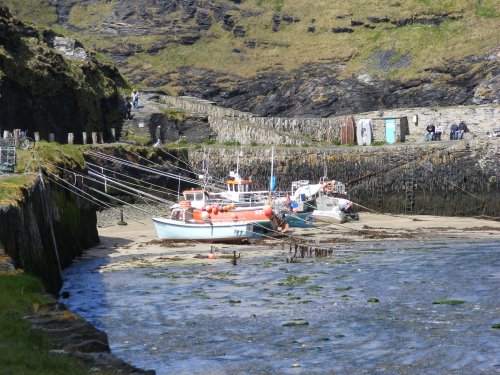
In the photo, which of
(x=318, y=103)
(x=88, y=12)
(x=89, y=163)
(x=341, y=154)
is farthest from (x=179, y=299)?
(x=88, y=12)

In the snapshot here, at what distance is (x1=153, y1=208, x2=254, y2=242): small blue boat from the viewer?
40688mm

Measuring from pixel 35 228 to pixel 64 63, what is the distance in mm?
38371

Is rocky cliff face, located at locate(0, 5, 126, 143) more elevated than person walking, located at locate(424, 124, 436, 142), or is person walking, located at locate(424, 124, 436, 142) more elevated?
rocky cliff face, located at locate(0, 5, 126, 143)

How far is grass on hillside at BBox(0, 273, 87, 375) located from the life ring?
38.6 metres

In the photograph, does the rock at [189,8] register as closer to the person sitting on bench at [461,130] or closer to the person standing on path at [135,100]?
the person standing on path at [135,100]

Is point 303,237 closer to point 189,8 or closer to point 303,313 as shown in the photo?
point 303,313

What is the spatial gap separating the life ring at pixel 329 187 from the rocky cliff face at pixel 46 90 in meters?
17.2

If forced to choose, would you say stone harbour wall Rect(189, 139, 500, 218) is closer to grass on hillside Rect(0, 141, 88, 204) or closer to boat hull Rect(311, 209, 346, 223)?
boat hull Rect(311, 209, 346, 223)

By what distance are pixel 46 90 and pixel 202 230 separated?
2190 centimetres

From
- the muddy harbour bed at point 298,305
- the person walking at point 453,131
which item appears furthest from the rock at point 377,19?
the muddy harbour bed at point 298,305

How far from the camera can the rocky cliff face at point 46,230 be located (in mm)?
21188

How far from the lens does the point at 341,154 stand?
57594 mm

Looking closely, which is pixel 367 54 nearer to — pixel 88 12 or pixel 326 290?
pixel 88 12

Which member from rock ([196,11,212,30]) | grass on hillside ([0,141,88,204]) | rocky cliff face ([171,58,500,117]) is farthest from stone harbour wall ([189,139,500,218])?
rock ([196,11,212,30])
